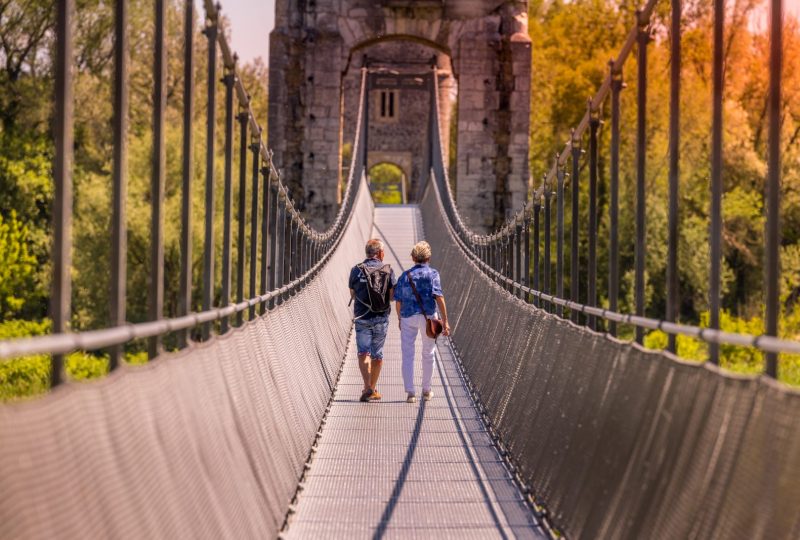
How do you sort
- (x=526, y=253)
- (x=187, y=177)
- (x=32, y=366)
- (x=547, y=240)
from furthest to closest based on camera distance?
(x=32, y=366) → (x=526, y=253) → (x=547, y=240) → (x=187, y=177)

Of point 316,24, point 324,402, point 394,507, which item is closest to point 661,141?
point 316,24

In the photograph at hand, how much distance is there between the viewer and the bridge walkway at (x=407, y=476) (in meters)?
7.41

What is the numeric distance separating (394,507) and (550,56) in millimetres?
37736

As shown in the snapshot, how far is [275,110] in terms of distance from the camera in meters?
30.3

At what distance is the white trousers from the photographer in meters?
12.1

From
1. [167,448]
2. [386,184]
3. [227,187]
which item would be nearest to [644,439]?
[167,448]

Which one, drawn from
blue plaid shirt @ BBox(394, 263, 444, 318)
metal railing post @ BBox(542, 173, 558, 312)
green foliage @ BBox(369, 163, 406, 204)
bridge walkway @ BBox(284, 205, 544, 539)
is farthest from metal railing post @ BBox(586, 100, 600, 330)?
green foliage @ BBox(369, 163, 406, 204)

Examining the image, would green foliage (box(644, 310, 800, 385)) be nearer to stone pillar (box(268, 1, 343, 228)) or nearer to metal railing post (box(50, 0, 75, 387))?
stone pillar (box(268, 1, 343, 228))

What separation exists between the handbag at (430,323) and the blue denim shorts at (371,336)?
14.2 inches

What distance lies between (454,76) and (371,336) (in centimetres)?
1922

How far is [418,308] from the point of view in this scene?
12.1 m

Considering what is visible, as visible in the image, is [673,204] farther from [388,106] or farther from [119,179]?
[388,106]

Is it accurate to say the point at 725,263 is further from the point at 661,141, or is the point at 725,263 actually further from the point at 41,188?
the point at 41,188

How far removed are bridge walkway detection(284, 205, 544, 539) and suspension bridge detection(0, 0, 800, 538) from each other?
0.03 m
